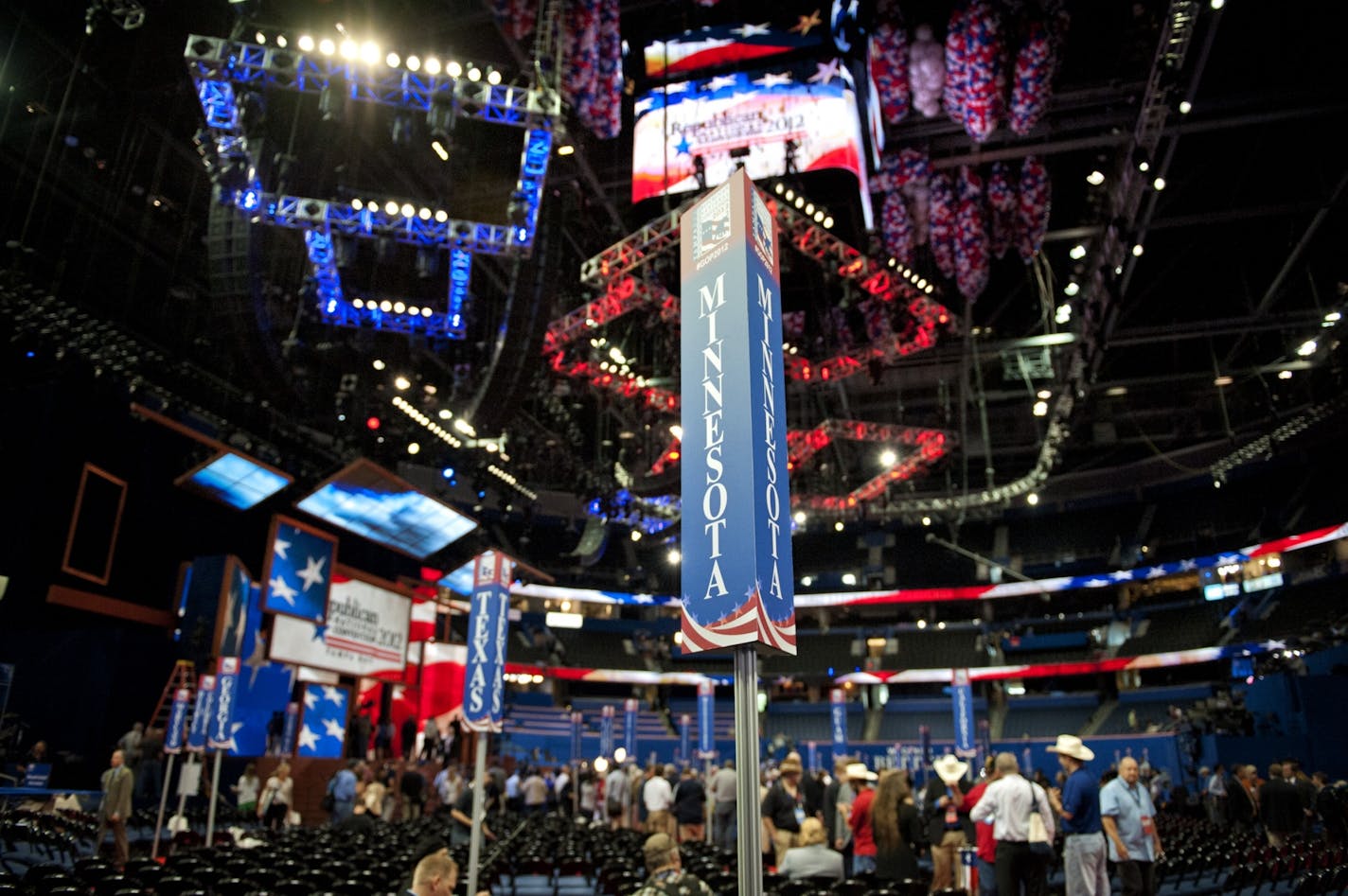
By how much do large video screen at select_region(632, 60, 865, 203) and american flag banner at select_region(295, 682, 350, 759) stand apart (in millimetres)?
13551

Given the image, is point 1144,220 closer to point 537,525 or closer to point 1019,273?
point 1019,273

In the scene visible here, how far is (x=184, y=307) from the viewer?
1652cm

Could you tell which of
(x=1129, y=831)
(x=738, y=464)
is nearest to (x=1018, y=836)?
(x=1129, y=831)

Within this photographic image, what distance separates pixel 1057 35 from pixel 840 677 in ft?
89.6

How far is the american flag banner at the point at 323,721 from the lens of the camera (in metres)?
18.2

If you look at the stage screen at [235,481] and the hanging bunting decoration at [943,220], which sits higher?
the hanging bunting decoration at [943,220]

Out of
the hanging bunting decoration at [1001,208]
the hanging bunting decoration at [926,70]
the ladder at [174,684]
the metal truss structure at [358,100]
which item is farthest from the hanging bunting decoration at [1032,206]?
the ladder at [174,684]

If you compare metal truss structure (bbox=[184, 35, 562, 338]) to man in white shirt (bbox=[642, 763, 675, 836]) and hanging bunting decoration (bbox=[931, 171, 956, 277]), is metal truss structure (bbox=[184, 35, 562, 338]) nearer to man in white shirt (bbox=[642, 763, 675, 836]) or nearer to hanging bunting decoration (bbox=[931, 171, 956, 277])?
hanging bunting decoration (bbox=[931, 171, 956, 277])

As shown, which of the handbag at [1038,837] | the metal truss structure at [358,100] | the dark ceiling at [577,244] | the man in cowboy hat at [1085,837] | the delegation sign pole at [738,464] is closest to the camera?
the delegation sign pole at [738,464]

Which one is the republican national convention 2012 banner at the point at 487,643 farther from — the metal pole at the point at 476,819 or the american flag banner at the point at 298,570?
the american flag banner at the point at 298,570

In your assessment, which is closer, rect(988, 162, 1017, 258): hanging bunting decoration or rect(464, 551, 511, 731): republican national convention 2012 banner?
rect(464, 551, 511, 731): republican national convention 2012 banner

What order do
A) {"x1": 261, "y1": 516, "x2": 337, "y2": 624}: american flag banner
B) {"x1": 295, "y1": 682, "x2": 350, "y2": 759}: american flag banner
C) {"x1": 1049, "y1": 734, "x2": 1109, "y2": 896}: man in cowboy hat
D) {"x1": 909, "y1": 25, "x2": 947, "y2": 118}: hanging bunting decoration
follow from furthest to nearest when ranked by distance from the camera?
{"x1": 295, "y1": 682, "x2": 350, "y2": 759}: american flag banner
{"x1": 261, "y1": 516, "x2": 337, "y2": 624}: american flag banner
{"x1": 909, "y1": 25, "x2": 947, "y2": 118}: hanging bunting decoration
{"x1": 1049, "y1": 734, "x2": 1109, "y2": 896}: man in cowboy hat

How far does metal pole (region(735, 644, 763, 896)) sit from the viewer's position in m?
A: 2.85

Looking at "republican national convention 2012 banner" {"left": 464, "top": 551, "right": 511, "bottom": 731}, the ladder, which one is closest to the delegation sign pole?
"republican national convention 2012 banner" {"left": 464, "top": 551, "right": 511, "bottom": 731}
